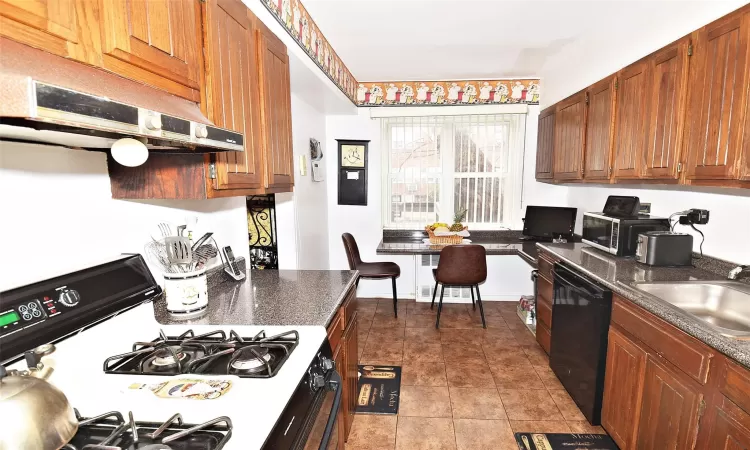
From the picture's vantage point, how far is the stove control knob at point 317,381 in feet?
3.74

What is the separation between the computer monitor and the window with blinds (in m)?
0.26

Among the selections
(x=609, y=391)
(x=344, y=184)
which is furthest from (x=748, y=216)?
(x=344, y=184)

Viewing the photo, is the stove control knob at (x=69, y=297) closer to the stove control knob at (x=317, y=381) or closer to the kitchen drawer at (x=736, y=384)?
the stove control knob at (x=317, y=381)

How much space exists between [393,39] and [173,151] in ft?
6.69

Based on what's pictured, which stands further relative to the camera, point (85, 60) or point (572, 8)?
point (572, 8)

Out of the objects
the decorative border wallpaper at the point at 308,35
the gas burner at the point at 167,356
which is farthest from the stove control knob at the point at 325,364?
the decorative border wallpaper at the point at 308,35

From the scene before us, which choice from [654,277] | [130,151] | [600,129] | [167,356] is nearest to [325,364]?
[167,356]

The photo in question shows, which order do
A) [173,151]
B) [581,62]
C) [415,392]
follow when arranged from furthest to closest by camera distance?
[581,62] < [415,392] < [173,151]

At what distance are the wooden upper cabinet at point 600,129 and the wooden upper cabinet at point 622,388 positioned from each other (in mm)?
1226

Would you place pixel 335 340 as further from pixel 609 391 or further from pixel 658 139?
pixel 658 139

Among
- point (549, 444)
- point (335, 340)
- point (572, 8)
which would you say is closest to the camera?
point (335, 340)

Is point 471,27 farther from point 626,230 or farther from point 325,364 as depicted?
point 325,364

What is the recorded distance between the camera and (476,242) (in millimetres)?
4027

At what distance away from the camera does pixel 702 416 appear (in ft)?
4.39
